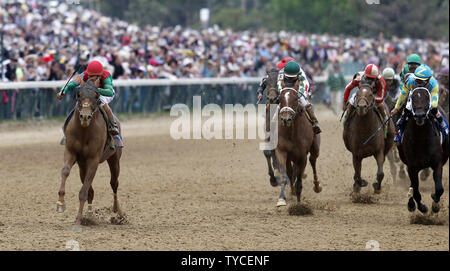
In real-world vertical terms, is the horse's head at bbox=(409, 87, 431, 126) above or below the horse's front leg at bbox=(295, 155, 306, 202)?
above

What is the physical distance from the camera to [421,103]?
1007 centimetres

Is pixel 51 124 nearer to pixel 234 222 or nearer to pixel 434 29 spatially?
pixel 234 222

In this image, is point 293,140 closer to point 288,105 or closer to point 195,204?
point 288,105

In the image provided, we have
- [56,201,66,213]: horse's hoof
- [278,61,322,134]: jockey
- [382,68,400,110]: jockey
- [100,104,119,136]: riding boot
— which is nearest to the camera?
[56,201,66,213]: horse's hoof

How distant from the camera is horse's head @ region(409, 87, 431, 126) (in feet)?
33.1

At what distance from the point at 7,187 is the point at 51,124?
22.8 feet

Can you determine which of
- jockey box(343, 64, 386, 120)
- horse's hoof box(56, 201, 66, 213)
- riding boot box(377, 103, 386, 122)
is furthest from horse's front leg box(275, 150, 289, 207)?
horse's hoof box(56, 201, 66, 213)

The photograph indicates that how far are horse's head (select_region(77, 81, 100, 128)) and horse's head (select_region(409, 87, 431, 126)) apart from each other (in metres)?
3.54

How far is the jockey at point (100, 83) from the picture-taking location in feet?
33.3

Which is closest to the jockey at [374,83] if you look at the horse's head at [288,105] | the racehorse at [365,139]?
the racehorse at [365,139]

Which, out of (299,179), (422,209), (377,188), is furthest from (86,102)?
(377,188)

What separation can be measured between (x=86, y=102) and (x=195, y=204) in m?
3.20

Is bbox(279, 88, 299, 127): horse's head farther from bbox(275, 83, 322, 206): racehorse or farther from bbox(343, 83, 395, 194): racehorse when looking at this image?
bbox(343, 83, 395, 194): racehorse

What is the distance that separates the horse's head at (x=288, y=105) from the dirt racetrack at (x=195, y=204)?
47.8 inches
